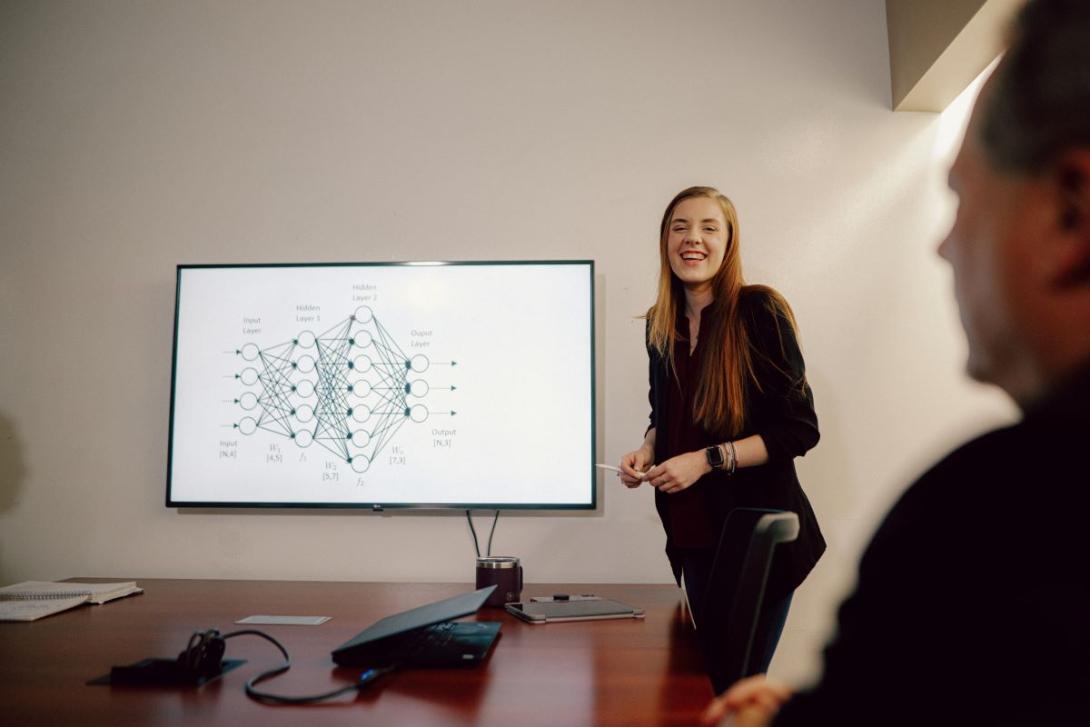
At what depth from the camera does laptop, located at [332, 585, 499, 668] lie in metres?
1.09

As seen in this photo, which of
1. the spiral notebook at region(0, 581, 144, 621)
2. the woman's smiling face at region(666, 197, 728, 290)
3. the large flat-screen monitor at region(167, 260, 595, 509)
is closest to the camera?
the spiral notebook at region(0, 581, 144, 621)

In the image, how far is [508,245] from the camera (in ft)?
7.70

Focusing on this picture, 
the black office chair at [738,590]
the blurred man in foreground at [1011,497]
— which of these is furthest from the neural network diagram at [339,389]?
the blurred man in foreground at [1011,497]

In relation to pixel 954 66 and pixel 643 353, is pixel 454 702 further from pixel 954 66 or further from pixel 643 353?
pixel 954 66

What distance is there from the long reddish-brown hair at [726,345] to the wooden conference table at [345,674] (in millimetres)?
481

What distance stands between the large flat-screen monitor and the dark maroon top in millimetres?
413

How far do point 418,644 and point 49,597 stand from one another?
1.15 m

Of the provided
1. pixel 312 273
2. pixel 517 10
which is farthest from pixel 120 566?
pixel 517 10

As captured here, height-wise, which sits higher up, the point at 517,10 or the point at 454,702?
the point at 517,10

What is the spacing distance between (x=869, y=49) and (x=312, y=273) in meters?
2.04

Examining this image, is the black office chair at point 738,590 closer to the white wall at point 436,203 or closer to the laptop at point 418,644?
the laptop at point 418,644

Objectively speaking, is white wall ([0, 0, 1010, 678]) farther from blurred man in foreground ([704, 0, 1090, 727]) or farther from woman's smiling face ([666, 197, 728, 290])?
blurred man in foreground ([704, 0, 1090, 727])

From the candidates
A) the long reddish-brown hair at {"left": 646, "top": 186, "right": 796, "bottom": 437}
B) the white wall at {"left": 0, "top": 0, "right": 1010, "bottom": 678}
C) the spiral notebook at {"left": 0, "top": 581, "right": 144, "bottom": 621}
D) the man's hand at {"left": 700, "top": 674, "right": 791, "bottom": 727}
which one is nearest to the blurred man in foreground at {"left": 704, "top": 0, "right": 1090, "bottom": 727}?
the man's hand at {"left": 700, "top": 674, "right": 791, "bottom": 727}

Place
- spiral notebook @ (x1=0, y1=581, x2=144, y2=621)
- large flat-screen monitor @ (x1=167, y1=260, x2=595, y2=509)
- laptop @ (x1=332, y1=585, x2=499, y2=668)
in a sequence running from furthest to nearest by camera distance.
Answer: large flat-screen monitor @ (x1=167, y1=260, x2=595, y2=509), spiral notebook @ (x1=0, y1=581, x2=144, y2=621), laptop @ (x1=332, y1=585, x2=499, y2=668)
